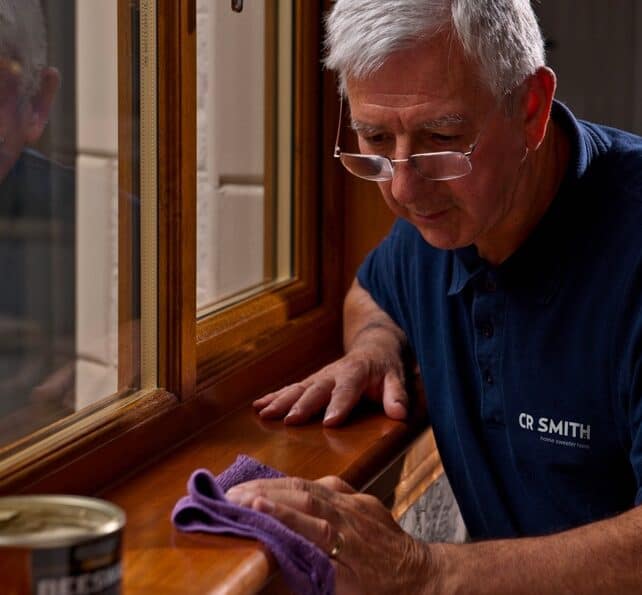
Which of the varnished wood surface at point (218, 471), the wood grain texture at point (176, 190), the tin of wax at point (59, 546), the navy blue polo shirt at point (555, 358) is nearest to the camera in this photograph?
the tin of wax at point (59, 546)

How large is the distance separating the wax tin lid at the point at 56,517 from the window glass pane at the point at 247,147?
1.04 m

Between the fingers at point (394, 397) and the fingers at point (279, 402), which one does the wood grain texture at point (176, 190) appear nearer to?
the fingers at point (279, 402)

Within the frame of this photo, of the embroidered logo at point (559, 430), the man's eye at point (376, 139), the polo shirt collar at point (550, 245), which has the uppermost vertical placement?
the man's eye at point (376, 139)

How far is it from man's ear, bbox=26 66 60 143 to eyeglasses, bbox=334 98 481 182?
1.23ft

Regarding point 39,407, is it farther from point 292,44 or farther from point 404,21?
point 292,44

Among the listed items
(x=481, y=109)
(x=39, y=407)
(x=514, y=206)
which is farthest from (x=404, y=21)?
(x=39, y=407)

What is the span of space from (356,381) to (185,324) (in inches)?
12.5

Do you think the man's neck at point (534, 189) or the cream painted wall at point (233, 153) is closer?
the man's neck at point (534, 189)

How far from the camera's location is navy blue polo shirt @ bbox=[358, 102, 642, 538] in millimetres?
1427

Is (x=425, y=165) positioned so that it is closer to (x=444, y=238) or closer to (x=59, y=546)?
(x=444, y=238)

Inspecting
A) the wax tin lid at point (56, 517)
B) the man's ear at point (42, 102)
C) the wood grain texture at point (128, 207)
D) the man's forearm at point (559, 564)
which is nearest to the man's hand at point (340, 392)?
the wood grain texture at point (128, 207)

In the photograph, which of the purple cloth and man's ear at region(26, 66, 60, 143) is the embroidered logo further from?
man's ear at region(26, 66, 60, 143)

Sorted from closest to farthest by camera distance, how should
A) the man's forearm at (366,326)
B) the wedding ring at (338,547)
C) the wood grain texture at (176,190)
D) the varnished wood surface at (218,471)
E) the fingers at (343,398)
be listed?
the varnished wood surface at (218,471)
the wedding ring at (338,547)
the wood grain texture at (176,190)
the fingers at (343,398)
the man's forearm at (366,326)

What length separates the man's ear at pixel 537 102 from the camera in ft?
4.65
